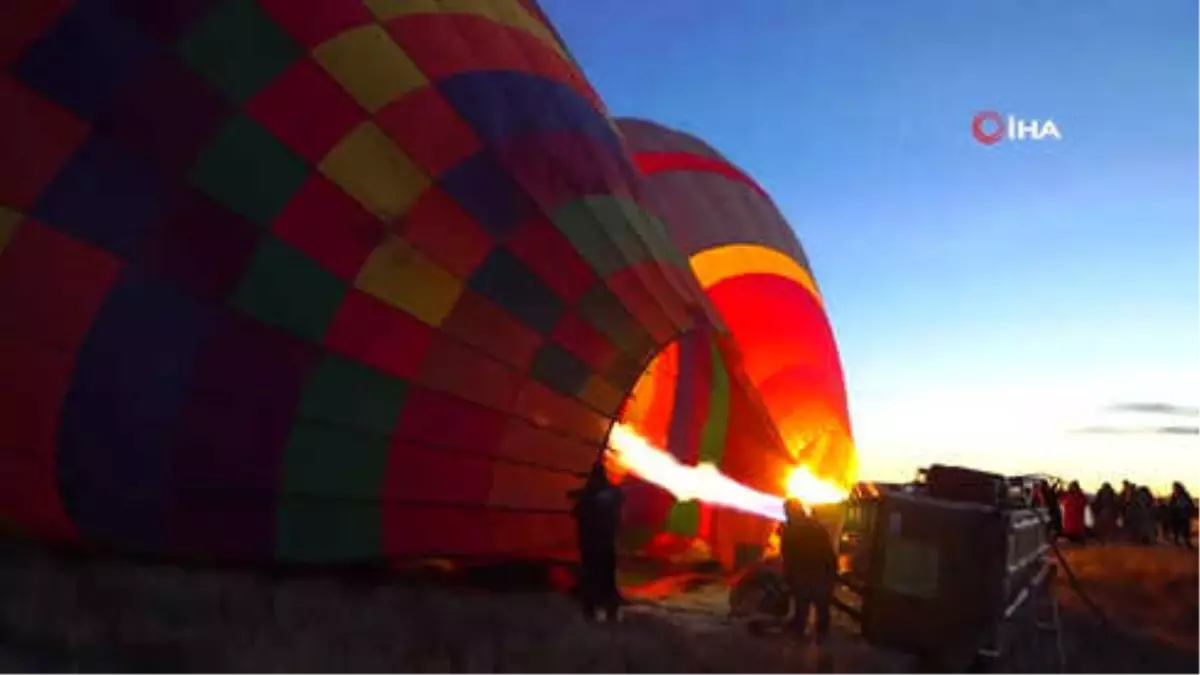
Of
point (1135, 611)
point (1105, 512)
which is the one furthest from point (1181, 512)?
point (1135, 611)

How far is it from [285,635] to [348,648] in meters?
0.39

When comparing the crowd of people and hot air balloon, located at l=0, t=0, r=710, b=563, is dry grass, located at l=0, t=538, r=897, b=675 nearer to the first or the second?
hot air balloon, located at l=0, t=0, r=710, b=563

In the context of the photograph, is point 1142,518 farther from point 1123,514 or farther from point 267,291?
point 267,291

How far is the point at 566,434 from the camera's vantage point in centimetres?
834

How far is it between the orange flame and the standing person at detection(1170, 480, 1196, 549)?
1237 centimetres

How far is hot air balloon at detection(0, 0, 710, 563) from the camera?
730cm

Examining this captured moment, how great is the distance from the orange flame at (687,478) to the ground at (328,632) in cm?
155

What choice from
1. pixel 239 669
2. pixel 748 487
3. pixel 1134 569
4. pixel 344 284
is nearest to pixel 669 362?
pixel 748 487

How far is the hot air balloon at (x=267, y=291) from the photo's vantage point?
730cm

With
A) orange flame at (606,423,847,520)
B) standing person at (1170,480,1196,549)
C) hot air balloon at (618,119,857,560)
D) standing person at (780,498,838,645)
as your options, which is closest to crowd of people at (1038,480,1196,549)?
standing person at (1170,480,1196,549)

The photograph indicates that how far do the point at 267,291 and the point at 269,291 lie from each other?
1cm

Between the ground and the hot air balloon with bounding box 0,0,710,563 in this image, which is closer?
the ground

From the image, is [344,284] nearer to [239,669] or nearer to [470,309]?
[470,309]

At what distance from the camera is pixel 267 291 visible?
7.43 meters
